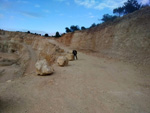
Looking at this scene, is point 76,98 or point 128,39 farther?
point 128,39

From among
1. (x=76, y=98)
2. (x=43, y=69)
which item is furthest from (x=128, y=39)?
(x=76, y=98)

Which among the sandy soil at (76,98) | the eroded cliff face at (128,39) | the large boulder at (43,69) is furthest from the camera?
the eroded cliff face at (128,39)

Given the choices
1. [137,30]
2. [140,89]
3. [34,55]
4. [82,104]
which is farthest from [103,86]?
[34,55]

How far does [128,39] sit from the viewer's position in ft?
39.2

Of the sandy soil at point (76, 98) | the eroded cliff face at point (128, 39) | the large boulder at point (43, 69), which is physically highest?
the eroded cliff face at point (128, 39)

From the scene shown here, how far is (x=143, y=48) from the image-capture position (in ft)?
32.0

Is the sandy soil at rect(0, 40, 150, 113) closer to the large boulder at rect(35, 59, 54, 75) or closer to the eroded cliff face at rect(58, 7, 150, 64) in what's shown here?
the large boulder at rect(35, 59, 54, 75)

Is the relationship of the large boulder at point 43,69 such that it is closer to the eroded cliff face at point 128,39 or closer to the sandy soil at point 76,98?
the sandy soil at point 76,98

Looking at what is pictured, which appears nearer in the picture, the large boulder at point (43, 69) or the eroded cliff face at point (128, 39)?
the large boulder at point (43, 69)

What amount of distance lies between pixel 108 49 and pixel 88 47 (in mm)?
5410

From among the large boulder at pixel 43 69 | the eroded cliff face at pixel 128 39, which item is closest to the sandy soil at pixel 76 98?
the large boulder at pixel 43 69

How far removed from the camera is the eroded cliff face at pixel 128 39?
32.3ft

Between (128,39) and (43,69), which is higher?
(128,39)

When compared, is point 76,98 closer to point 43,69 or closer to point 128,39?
point 43,69
